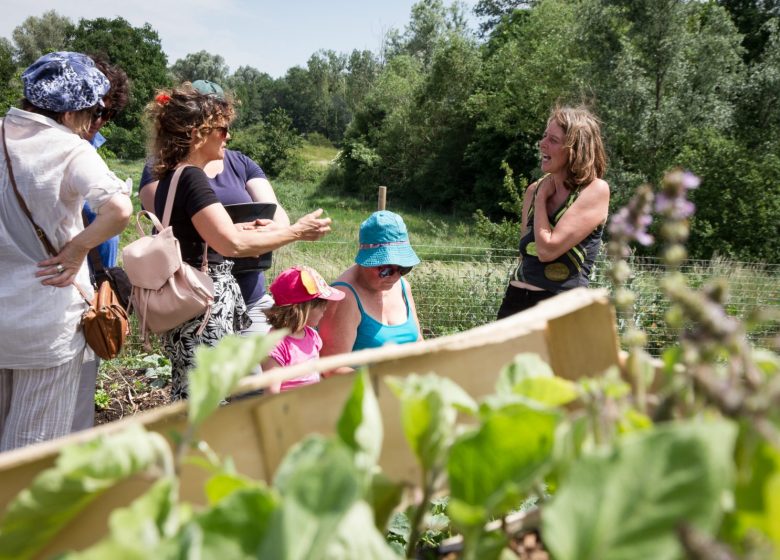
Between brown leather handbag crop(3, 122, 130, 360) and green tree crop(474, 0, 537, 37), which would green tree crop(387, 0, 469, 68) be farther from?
brown leather handbag crop(3, 122, 130, 360)

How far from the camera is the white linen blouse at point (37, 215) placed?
2281 mm

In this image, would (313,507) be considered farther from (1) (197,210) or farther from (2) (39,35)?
(2) (39,35)

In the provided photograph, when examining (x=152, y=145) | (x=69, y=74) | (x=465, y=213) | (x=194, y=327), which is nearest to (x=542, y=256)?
(x=194, y=327)

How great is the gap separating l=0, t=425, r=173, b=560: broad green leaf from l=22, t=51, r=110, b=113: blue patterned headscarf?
2201 mm

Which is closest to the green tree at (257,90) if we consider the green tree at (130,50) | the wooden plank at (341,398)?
the green tree at (130,50)

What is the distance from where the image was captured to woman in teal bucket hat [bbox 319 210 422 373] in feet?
9.77

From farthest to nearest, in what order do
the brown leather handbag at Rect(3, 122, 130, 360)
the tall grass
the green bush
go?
the green bush
the tall grass
the brown leather handbag at Rect(3, 122, 130, 360)

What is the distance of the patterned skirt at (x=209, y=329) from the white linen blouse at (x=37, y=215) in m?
0.54

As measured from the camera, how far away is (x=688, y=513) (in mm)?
374

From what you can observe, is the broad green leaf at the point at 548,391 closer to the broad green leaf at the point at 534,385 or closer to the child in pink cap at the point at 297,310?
the broad green leaf at the point at 534,385

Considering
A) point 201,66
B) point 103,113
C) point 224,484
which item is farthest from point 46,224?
point 201,66

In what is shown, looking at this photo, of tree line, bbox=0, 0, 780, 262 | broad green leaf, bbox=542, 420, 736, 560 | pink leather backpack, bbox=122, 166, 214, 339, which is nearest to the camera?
broad green leaf, bbox=542, 420, 736, 560

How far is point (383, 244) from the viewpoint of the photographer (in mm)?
2969

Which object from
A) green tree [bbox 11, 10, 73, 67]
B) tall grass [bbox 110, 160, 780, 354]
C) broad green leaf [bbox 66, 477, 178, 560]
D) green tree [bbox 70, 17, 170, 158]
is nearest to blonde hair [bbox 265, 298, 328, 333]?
broad green leaf [bbox 66, 477, 178, 560]
